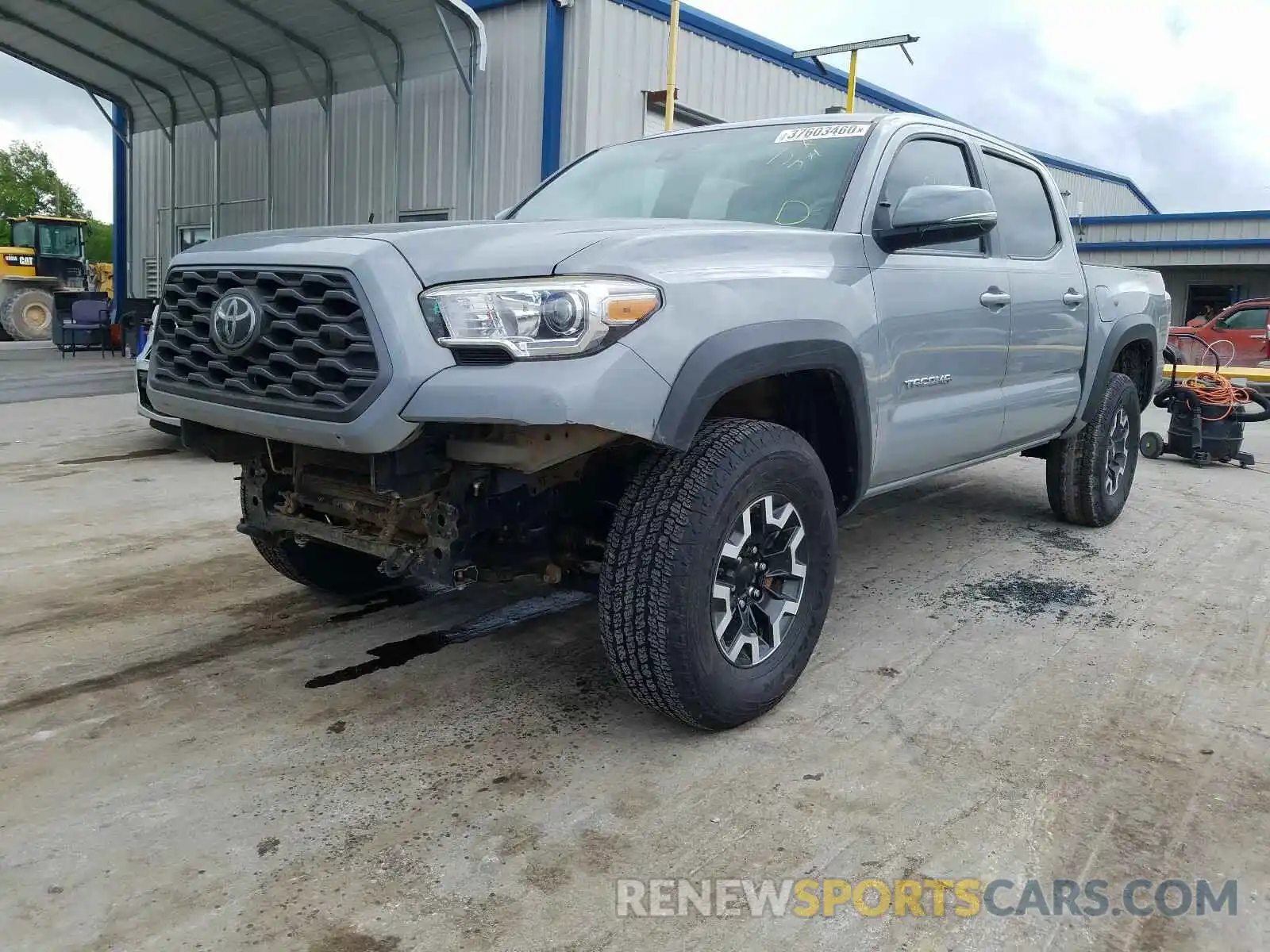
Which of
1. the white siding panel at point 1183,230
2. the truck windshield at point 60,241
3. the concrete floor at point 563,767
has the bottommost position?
the concrete floor at point 563,767

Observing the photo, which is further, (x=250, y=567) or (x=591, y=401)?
(x=250, y=567)

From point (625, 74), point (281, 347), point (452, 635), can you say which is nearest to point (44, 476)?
point (452, 635)

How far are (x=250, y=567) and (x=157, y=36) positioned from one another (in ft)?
39.2

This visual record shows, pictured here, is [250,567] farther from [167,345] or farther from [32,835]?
[32,835]

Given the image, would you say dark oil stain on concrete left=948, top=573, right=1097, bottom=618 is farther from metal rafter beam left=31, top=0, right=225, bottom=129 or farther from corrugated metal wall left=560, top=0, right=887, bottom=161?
metal rafter beam left=31, top=0, right=225, bottom=129

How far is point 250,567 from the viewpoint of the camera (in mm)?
4836

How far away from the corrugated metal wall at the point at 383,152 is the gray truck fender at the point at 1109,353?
783cm

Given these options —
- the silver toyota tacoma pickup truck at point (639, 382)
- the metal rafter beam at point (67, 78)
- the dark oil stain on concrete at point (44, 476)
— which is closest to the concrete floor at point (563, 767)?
the silver toyota tacoma pickup truck at point (639, 382)

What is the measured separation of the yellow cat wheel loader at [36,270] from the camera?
25328 mm

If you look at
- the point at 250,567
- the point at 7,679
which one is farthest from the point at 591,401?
the point at 250,567

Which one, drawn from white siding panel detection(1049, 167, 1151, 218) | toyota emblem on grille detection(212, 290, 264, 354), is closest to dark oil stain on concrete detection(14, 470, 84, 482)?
toyota emblem on grille detection(212, 290, 264, 354)

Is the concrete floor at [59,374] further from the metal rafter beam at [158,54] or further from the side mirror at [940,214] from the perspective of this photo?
the side mirror at [940,214]

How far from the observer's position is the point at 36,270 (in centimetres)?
2602

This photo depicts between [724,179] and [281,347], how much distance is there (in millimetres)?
1897
